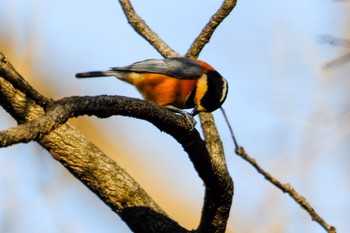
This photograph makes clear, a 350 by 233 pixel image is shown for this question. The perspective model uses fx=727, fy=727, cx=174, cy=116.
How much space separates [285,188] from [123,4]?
2056 millimetres

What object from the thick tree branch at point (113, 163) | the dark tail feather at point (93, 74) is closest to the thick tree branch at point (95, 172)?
the thick tree branch at point (113, 163)

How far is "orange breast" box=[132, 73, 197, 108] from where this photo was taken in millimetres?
4906

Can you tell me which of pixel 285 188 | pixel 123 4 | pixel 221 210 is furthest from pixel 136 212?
pixel 123 4

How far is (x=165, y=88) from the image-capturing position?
493 centimetres

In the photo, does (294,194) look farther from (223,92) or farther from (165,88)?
(165,88)

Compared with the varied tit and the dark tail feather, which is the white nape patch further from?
the dark tail feather

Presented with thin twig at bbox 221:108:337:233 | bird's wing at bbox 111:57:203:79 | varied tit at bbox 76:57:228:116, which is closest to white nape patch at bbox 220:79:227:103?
varied tit at bbox 76:57:228:116

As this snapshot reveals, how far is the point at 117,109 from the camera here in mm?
2826

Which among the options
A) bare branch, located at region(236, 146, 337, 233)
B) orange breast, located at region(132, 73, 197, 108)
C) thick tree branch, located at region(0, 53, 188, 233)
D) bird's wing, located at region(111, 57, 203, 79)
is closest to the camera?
bare branch, located at region(236, 146, 337, 233)

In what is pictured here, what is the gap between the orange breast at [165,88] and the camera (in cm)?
491

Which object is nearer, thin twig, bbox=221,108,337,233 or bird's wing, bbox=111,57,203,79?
thin twig, bbox=221,108,337,233

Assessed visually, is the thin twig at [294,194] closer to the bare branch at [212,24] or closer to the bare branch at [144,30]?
the bare branch at [212,24]

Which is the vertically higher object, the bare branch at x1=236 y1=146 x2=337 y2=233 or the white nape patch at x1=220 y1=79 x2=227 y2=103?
the white nape patch at x1=220 y1=79 x2=227 y2=103

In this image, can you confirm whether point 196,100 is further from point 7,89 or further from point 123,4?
point 7,89
